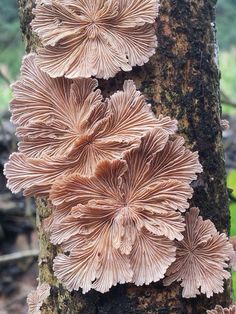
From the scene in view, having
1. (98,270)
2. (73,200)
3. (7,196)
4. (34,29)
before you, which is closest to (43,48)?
(34,29)

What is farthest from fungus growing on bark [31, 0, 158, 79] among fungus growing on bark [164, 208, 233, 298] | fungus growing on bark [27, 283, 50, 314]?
fungus growing on bark [27, 283, 50, 314]

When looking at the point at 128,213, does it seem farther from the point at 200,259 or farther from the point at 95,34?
the point at 95,34

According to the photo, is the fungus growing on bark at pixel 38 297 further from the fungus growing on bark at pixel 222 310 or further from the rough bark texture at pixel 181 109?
the fungus growing on bark at pixel 222 310

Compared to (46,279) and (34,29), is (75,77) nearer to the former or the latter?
(34,29)

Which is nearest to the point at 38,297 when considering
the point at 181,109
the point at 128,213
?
the point at 128,213

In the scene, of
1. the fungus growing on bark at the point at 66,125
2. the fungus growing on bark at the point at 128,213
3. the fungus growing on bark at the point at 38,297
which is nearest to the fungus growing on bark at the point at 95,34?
the fungus growing on bark at the point at 66,125

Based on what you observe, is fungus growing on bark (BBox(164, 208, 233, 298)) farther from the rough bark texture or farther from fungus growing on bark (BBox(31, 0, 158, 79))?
fungus growing on bark (BBox(31, 0, 158, 79))
